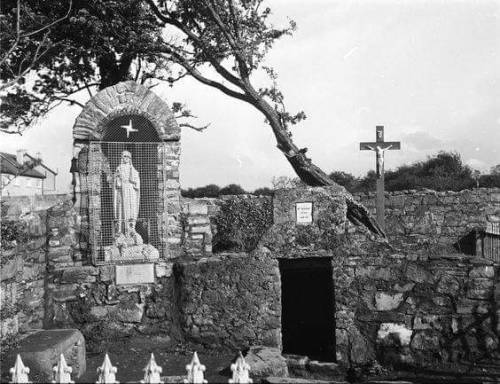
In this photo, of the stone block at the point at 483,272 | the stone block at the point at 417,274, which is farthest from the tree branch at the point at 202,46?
the stone block at the point at 483,272

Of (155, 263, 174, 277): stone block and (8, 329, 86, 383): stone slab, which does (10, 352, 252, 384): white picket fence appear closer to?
(8, 329, 86, 383): stone slab

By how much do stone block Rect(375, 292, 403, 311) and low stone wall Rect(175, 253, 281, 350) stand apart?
1.43 metres

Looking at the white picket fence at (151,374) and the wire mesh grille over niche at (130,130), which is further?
the wire mesh grille over niche at (130,130)

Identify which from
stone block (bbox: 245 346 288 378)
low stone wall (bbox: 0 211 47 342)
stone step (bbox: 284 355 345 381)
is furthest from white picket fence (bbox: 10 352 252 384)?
stone step (bbox: 284 355 345 381)

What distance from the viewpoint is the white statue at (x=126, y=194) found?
335 inches

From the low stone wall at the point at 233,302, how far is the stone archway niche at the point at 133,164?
765mm

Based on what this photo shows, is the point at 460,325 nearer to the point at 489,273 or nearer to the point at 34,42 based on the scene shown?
the point at 489,273

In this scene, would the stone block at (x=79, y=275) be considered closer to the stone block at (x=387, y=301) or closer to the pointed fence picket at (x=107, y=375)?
the pointed fence picket at (x=107, y=375)

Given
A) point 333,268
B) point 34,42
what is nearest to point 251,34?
point 34,42

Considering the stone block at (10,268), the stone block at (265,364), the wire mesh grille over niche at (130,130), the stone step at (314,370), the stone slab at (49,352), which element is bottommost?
the stone step at (314,370)

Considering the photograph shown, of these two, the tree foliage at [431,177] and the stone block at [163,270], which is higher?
the tree foliage at [431,177]

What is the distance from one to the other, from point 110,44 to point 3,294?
8025mm

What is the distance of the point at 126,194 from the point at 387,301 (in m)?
4.22

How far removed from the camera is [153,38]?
43.0 ft
